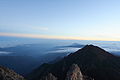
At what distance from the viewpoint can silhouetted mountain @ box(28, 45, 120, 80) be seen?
136825mm

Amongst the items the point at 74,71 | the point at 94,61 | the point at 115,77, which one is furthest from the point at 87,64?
the point at 74,71

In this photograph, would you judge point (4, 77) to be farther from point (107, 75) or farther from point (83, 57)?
point (83, 57)

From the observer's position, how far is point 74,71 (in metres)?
97.4

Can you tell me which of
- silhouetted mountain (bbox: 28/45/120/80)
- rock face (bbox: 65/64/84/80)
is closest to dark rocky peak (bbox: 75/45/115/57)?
silhouetted mountain (bbox: 28/45/120/80)

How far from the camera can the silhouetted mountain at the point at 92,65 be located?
449 feet

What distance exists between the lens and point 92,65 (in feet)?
511

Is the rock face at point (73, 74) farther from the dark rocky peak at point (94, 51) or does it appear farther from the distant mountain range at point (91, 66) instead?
the dark rocky peak at point (94, 51)

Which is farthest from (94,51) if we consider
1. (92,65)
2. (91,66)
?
(91,66)

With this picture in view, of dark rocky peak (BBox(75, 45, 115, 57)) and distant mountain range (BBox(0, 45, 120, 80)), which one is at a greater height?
dark rocky peak (BBox(75, 45, 115, 57))

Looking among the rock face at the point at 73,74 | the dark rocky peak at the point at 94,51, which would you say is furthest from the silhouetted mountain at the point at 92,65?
the rock face at the point at 73,74

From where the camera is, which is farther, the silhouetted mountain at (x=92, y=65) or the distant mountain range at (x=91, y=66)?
the silhouetted mountain at (x=92, y=65)

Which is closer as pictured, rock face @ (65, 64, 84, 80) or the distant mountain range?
rock face @ (65, 64, 84, 80)

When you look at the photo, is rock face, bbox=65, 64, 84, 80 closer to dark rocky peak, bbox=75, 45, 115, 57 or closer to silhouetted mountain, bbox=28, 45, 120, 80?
silhouetted mountain, bbox=28, 45, 120, 80

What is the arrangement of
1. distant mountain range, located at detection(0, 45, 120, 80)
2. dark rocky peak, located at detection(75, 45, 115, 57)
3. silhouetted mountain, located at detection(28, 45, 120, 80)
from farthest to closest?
dark rocky peak, located at detection(75, 45, 115, 57) < silhouetted mountain, located at detection(28, 45, 120, 80) < distant mountain range, located at detection(0, 45, 120, 80)
